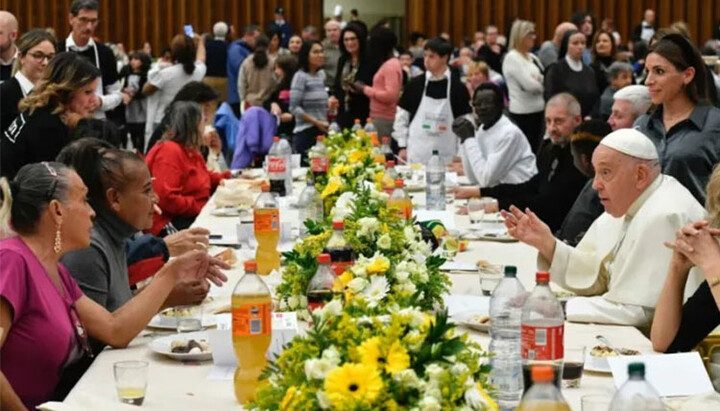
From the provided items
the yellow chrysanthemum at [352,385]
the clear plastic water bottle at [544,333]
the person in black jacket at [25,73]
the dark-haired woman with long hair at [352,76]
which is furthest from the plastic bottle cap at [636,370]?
the dark-haired woman with long hair at [352,76]

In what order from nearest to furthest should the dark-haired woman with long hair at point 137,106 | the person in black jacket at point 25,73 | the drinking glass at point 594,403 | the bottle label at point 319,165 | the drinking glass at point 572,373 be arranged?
the drinking glass at point 594,403, the drinking glass at point 572,373, the bottle label at point 319,165, the person in black jacket at point 25,73, the dark-haired woman with long hair at point 137,106

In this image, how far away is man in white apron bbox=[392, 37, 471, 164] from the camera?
331 inches

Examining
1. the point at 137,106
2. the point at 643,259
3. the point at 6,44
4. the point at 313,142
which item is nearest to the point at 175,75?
the point at 313,142

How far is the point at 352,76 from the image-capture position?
10094mm

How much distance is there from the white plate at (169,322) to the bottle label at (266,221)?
0.85 meters

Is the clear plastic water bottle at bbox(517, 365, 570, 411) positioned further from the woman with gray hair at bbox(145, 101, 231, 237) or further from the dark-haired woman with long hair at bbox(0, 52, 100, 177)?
the woman with gray hair at bbox(145, 101, 231, 237)

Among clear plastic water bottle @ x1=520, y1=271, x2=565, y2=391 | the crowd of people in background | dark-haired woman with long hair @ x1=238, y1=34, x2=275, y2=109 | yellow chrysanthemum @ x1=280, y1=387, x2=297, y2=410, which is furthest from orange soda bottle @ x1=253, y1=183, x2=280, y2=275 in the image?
dark-haired woman with long hair @ x1=238, y1=34, x2=275, y2=109

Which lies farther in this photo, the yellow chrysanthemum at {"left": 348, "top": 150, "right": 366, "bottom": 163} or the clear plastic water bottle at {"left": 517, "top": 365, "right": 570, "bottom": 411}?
the yellow chrysanthemum at {"left": 348, "top": 150, "right": 366, "bottom": 163}

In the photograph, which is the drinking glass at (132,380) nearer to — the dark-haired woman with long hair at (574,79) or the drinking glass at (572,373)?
the drinking glass at (572,373)

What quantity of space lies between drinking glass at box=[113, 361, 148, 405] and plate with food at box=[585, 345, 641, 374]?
39.8 inches

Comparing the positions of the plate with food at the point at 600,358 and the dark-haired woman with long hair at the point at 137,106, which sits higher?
the plate with food at the point at 600,358

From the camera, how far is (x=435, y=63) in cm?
850

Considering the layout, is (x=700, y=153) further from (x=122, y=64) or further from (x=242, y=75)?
(x=122, y=64)

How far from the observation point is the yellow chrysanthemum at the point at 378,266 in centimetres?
281
